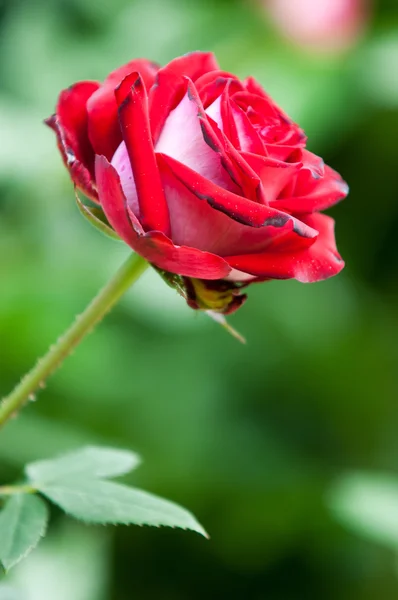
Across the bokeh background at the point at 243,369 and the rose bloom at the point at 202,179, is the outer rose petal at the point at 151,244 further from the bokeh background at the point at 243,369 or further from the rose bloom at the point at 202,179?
the bokeh background at the point at 243,369

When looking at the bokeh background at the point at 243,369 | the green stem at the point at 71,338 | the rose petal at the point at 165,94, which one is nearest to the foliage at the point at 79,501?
the green stem at the point at 71,338

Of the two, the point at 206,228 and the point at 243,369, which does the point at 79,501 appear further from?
the point at 243,369

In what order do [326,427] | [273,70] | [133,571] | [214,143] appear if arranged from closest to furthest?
[214,143], [133,571], [326,427], [273,70]

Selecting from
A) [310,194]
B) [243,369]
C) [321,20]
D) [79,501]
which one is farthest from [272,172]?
[321,20]

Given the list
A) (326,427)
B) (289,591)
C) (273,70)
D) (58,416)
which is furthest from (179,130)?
(273,70)

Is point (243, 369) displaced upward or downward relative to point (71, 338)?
downward

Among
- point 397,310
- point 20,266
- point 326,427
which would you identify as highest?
point 20,266

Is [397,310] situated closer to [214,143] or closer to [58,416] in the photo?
[58,416]
